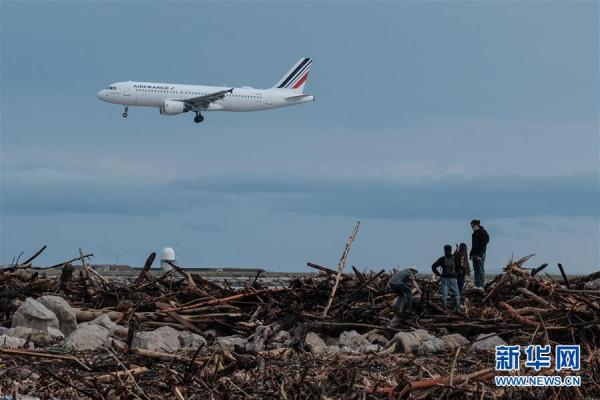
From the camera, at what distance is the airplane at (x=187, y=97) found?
76812mm

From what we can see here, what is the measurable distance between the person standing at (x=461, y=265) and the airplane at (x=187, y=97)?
57156 mm

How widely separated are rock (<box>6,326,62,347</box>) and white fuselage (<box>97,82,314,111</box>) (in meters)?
63.4

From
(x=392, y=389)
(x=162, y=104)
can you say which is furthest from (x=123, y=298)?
(x=162, y=104)

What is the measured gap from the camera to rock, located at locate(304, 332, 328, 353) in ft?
49.3

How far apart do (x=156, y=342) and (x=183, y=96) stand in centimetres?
6846

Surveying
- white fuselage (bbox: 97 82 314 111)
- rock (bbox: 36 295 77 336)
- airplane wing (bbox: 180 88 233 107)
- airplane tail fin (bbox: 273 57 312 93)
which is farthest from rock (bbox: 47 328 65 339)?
airplane tail fin (bbox: 273 57 312 93)

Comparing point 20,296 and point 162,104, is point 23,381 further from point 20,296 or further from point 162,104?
point 162,104

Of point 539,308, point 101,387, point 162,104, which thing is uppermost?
point 162,104

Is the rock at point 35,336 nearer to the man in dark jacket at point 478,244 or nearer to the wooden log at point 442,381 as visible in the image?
the wooden log at point 442,381

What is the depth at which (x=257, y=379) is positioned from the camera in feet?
37.8

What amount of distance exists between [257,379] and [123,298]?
8.37 metres

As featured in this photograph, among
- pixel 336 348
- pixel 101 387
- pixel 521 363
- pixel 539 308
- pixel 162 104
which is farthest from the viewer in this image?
pixel 162 104

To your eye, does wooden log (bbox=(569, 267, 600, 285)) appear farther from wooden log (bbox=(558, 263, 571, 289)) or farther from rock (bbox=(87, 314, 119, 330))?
rock (bbox=(87, 314, 119, 330))

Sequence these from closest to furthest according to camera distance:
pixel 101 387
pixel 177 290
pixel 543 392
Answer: pixel 101 387, pixel 543 392, pixel 177 290
